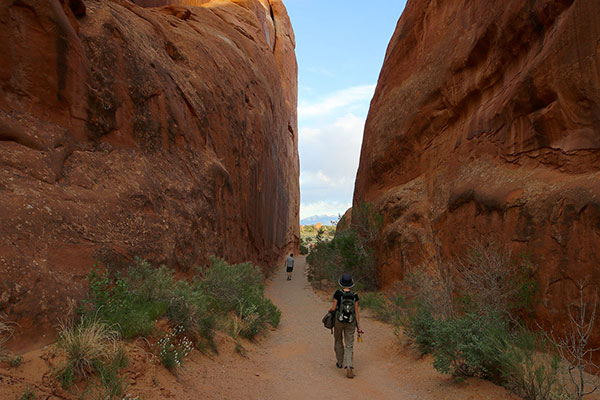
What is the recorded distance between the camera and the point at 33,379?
11.2 feet

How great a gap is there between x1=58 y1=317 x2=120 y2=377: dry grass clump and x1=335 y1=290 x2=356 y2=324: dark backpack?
375 cm

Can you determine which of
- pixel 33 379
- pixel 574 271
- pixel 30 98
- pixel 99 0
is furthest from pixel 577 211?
pixel 99 0

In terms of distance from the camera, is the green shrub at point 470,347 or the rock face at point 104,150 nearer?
the rock face at point 104,150

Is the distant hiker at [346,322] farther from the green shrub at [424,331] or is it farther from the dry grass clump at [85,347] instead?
the dry grass clump at [85,347]

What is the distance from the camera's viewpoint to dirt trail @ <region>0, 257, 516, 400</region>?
157 inches

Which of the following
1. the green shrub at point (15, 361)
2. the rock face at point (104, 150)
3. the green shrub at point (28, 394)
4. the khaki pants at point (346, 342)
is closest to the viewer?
the green shrub at point (28, 394)

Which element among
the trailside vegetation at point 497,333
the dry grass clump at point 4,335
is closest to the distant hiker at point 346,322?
the trailside vegetation at point 497,333

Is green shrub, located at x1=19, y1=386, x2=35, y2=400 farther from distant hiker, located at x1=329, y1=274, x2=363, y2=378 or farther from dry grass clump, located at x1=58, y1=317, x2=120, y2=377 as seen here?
distant hiker, located at x1=329, y1=274, x2=363, y2=378

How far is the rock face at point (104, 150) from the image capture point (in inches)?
193

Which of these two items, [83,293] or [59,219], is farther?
[59,219]

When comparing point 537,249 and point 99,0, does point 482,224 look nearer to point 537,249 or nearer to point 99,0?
point 537,249

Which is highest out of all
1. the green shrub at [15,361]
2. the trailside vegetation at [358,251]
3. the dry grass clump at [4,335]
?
the trailside vegetation at [358,251]

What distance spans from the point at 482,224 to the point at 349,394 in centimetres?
514

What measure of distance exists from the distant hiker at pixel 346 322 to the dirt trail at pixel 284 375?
0.82ft
